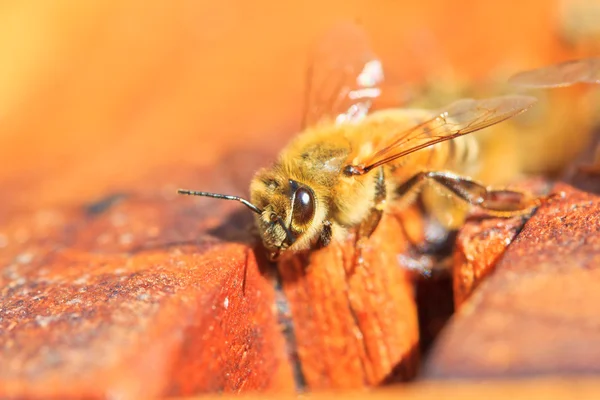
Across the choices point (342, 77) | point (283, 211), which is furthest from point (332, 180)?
point (342, 77)

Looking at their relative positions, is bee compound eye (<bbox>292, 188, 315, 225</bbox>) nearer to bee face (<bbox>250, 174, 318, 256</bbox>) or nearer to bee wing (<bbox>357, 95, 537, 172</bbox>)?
bee face (<bbox>250, 174, 318, 256</bbox>)

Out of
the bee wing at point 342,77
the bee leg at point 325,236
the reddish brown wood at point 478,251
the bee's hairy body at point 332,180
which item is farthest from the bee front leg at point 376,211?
the bee wing at point 342,77

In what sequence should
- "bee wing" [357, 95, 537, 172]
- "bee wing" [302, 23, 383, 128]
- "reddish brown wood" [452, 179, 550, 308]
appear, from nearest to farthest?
"reddish brown wood" [452, 179, 550, 308] < "bee wing" [357, 95, 537, 172] < "bee wing" [302, 23, 383, 128]

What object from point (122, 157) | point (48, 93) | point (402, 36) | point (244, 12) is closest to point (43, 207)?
point (122, 157)

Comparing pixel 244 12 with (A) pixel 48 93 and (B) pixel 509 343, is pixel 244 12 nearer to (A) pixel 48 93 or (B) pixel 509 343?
(A) pixel 48 93

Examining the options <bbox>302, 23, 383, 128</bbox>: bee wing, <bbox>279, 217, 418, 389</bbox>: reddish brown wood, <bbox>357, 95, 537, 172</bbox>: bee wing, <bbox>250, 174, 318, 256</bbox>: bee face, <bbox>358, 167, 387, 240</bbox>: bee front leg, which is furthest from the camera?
<bbox>302, 23, 383, 128</bbox>: bee wing

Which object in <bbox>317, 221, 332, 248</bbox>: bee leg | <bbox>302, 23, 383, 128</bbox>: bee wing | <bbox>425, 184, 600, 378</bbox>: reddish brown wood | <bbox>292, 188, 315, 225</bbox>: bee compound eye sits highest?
<bbox>302, 23, 383, 128</bbox>: bee wing

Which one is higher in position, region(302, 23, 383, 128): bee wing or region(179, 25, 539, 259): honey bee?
region(302, 23, 383, 128): bee wing

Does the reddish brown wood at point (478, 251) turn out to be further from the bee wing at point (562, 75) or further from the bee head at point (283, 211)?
the bee wing at point (562, 75)

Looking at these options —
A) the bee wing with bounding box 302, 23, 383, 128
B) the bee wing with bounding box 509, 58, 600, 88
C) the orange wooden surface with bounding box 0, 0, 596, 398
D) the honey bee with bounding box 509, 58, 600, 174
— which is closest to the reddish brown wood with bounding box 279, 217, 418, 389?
the orange wooden surface with bounding box 0, 0, 596, 398
